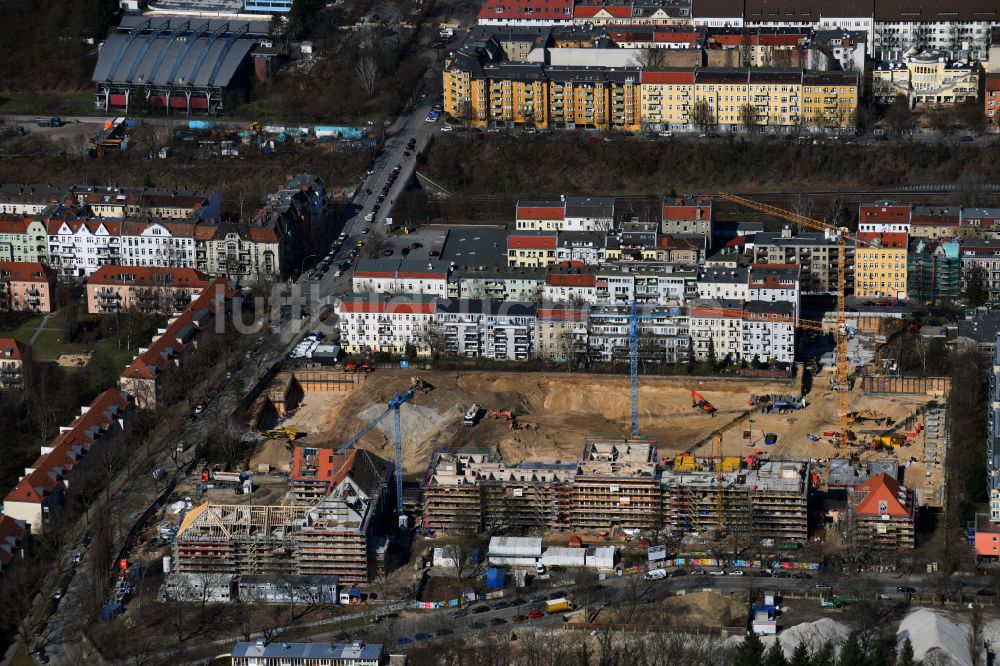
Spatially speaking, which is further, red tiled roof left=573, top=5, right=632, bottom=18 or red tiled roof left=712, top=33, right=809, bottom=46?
red tiled roof left=573, top=5, right=632, bottom=18

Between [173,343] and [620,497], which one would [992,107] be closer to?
[620,497]

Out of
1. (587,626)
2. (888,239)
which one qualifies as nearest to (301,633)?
(587,626)

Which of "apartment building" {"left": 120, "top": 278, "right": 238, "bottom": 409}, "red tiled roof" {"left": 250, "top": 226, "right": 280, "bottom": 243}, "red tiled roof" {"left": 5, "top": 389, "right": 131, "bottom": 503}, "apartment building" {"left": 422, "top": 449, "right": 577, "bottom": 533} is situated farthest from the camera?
"red tiled roof" {"left": 250, "top": 226, "right": 280, "bottom": 243}

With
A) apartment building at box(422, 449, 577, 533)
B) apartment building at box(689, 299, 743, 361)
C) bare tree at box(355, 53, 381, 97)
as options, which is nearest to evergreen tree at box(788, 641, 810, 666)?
apartment building at box(422, 449, 577, 533)

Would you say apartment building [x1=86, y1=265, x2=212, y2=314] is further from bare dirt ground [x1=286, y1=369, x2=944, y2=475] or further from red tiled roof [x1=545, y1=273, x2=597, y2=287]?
red tiled roof [x1=545, y1=273, x2=597, y2=287]

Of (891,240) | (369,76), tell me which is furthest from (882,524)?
(369,76)

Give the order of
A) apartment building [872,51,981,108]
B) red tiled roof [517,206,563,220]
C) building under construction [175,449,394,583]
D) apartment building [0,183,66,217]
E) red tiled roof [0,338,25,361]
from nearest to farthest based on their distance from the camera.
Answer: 1. building under construction [175,449,394,583]
2. red tiled roof [0,338,25,361]
3. red tiled roof [517,206,563,220]
4. apartment building [0,183,66,217]
5. apartment building [872,51,981,108]

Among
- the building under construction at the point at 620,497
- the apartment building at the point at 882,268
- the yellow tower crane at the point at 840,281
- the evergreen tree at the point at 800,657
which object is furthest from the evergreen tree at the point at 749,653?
the apartment building at the point at 882,268
